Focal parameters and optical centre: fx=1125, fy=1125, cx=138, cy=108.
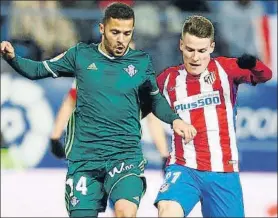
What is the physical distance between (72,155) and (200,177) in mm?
881

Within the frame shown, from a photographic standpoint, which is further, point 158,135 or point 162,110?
point 158,135

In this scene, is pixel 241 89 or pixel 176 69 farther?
pixel 241 89

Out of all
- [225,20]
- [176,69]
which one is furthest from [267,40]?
[176,69]

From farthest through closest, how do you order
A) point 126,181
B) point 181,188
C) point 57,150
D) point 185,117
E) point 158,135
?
point 158,135
point 57,150
point 185,117
point 181,188
point 126,181

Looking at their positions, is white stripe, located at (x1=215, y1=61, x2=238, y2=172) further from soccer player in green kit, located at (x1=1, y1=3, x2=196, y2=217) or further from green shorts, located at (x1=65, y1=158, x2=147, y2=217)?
green shorts, located at (x1=65, y1=158, x2=147, y2=217)

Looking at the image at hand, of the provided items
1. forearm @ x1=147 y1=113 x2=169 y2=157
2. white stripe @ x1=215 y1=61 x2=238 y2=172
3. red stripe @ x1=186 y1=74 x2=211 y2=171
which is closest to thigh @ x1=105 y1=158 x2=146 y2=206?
red stripe @ x1=186 y1=74 x2=211 y2=171

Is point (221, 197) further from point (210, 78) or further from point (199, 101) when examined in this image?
point (210, 78)

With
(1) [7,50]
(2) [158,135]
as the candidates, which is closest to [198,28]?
(1) [7,50]

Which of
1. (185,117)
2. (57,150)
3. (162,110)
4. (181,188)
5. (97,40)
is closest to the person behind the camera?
(162,110)

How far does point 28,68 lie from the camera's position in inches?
290

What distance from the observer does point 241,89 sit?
11.8 m

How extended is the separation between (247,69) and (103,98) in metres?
1.01

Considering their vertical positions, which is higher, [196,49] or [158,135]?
[196,49]

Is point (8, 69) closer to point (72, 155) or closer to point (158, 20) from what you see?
point (158, 20)
